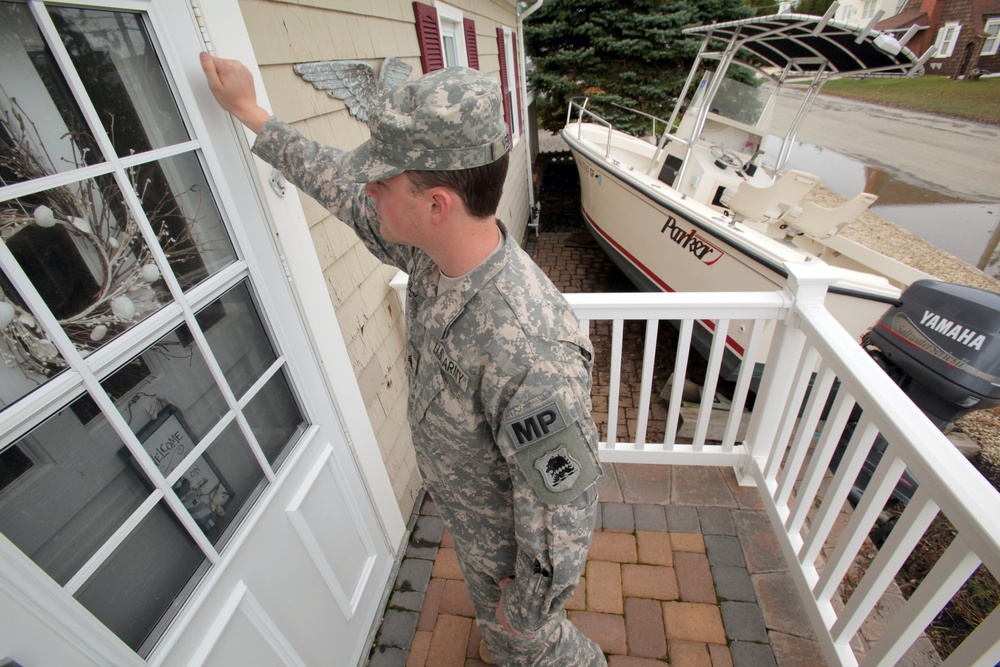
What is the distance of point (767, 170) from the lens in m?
4.99

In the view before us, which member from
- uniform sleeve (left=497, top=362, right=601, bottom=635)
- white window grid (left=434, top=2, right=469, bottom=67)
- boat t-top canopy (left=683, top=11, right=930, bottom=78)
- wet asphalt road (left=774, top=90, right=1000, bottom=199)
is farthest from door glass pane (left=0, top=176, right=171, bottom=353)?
wet asphalt road (left=774, top=90, right=1000, bottom=199)

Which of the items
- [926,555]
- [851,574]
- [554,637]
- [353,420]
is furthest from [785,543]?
[353,420]

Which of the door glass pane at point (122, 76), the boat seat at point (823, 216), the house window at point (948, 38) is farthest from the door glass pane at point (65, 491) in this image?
the house window at point (948, 38)

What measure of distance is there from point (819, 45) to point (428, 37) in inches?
140

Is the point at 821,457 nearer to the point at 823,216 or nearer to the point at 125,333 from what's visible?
the point at 125,333

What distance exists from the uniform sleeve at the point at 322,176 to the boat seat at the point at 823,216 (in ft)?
13.2

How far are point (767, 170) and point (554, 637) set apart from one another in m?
5.29

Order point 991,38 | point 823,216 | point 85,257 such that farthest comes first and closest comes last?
point 991,38, point 823,216, point 85,257

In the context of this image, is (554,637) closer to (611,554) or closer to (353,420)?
(611,554)

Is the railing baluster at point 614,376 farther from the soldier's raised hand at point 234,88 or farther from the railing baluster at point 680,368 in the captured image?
the soldier's raised hand at point 234,88

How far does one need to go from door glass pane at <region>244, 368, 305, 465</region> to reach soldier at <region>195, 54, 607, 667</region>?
459 millimetres

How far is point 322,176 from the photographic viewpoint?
129cm

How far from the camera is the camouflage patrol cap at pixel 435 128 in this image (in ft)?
3.02

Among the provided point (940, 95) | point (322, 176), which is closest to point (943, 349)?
point (322, 176)
